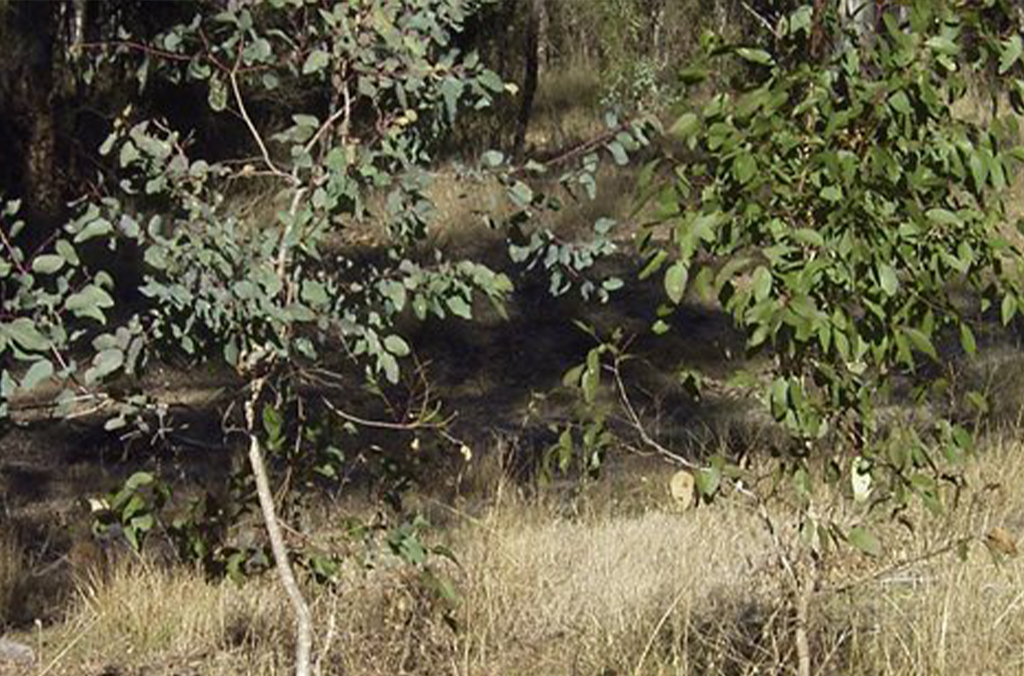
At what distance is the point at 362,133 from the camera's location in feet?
15.3

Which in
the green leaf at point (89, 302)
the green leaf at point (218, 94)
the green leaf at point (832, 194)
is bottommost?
the green leaf at point (89, 302)

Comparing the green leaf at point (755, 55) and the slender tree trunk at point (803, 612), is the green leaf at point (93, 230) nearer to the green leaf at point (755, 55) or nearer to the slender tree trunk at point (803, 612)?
the green leaf at point (755, 55)

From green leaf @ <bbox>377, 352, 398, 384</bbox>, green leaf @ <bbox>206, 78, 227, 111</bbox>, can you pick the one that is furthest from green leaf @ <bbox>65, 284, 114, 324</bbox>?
green leaf @ <bbox>206, 78, 227, 111</bbox>

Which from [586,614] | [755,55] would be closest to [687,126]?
[755,55]

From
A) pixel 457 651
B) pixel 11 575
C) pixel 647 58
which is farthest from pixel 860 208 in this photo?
pixel 647 58

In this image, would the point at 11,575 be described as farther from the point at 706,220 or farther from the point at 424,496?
the point at 706,220

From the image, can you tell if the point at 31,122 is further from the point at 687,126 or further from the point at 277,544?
the point at 687,126

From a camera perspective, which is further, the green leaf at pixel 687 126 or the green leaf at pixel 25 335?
the green leaf at pixel 687 126

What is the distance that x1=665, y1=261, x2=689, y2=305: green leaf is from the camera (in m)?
3.81

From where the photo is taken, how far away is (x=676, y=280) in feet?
12.6

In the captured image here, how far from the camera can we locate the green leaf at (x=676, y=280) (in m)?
3.81

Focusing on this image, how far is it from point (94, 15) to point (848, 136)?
45.5 feet

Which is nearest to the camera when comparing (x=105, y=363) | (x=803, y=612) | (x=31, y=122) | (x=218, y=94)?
(x=105, y=363)

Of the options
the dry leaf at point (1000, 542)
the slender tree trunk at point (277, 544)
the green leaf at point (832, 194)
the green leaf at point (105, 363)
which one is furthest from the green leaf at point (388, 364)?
the dry leaf at point (1000, 542)
